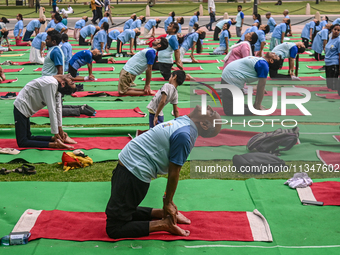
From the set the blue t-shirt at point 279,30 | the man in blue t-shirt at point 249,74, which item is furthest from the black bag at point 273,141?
the blue t-shirt at point 279,30

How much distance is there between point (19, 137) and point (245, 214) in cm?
403

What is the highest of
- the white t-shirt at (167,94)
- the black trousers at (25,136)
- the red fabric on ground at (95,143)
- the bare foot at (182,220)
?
the white t-shirt at (167,94)

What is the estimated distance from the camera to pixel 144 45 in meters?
21.0

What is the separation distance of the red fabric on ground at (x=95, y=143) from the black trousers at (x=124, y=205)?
2.95 m

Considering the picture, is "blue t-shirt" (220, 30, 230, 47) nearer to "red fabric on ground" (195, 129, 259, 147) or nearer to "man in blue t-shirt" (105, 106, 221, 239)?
"red fabric on ground" (195, 129, 259, 147)

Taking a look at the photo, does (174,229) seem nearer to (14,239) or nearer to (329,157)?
(14,239)

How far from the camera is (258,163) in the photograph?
6.18 m

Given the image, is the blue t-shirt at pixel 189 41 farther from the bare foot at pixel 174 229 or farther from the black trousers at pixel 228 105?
the bare foot at pixel 174 229

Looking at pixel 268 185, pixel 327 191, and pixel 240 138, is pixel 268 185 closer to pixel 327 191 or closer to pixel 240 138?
pixel 327 191

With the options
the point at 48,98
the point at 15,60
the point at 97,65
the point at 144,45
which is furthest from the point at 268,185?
the point at 144,45

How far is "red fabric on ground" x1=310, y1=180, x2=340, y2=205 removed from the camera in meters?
5.04

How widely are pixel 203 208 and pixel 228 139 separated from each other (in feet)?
9.10

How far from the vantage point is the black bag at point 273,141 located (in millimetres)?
6855

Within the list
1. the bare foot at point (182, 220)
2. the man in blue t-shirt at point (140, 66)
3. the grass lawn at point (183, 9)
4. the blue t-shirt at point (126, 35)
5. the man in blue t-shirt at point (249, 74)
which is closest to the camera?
the bare foot at point (182, 220)
